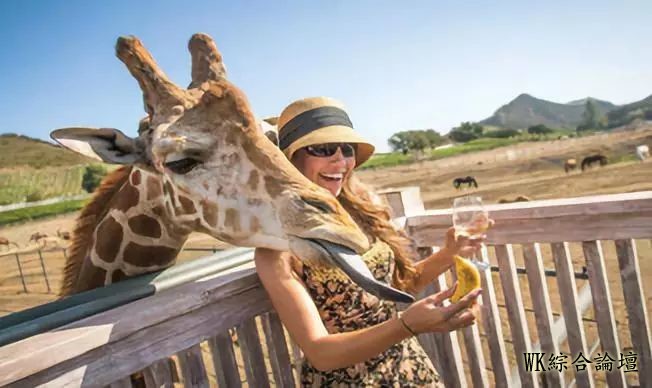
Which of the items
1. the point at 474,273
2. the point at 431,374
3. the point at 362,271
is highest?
the point at 362,271

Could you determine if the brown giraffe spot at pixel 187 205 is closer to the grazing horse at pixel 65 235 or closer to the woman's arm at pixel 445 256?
the grazing horse at pixel 65 235

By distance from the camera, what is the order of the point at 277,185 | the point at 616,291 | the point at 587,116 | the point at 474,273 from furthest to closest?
the point at 587,116 < the point at 616,291 < the point at 277,185 < the point at 474,273

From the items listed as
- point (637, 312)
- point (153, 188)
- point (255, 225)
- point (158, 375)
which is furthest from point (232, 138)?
point (637, 312)

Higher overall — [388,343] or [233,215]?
[233,215]

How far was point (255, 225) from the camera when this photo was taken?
6.03ft

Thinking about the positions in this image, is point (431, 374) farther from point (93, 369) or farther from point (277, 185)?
point (93, 369)

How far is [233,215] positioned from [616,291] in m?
9.23

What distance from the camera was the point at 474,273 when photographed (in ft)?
5.34

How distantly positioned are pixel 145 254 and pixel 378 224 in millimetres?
1277

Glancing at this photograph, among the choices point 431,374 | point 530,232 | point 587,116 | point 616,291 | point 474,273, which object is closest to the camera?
point 474,273

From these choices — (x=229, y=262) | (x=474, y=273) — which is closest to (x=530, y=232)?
(x=474, y=273)

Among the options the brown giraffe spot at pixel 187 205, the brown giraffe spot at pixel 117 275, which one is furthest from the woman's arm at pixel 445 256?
the brown giraffe spot at pixel 117 275

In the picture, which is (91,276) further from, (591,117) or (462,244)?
(591,117)

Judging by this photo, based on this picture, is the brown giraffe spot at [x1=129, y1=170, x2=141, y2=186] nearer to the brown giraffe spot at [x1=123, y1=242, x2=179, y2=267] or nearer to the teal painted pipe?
the brown giraffe spot at [x1=123, y1=242, x2=179, y2=267]
